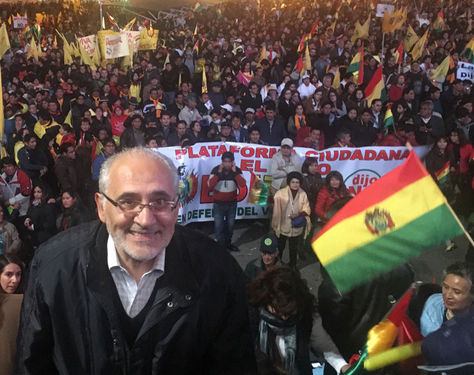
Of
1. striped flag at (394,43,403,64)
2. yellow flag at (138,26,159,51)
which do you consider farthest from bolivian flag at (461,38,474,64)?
yellow flag at (138,26,159,51)

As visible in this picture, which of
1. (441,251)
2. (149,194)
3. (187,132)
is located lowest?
(441,251)

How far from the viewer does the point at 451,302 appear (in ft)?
10.2

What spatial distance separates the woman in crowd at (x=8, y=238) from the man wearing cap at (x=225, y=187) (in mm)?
2502

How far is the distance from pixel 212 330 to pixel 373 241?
37.5 inches

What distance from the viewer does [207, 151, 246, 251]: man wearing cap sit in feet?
21.5

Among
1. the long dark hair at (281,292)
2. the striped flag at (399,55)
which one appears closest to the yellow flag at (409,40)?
the striped flag at (399,55)

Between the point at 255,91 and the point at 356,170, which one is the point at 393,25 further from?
the point at 356,170

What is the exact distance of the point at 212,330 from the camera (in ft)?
6.53

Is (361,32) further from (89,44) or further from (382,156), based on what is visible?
(382,156)

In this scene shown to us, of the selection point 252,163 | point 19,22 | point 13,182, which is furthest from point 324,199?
point 19,22

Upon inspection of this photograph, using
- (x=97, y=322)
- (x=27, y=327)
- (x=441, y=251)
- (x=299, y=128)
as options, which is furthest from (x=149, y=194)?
(x=299, y=128)

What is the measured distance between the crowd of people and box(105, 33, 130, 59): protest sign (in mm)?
443

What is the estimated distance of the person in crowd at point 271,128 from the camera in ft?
28.4

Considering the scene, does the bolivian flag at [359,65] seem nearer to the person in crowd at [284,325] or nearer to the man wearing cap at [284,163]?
the man wearing cap at [284,163]
